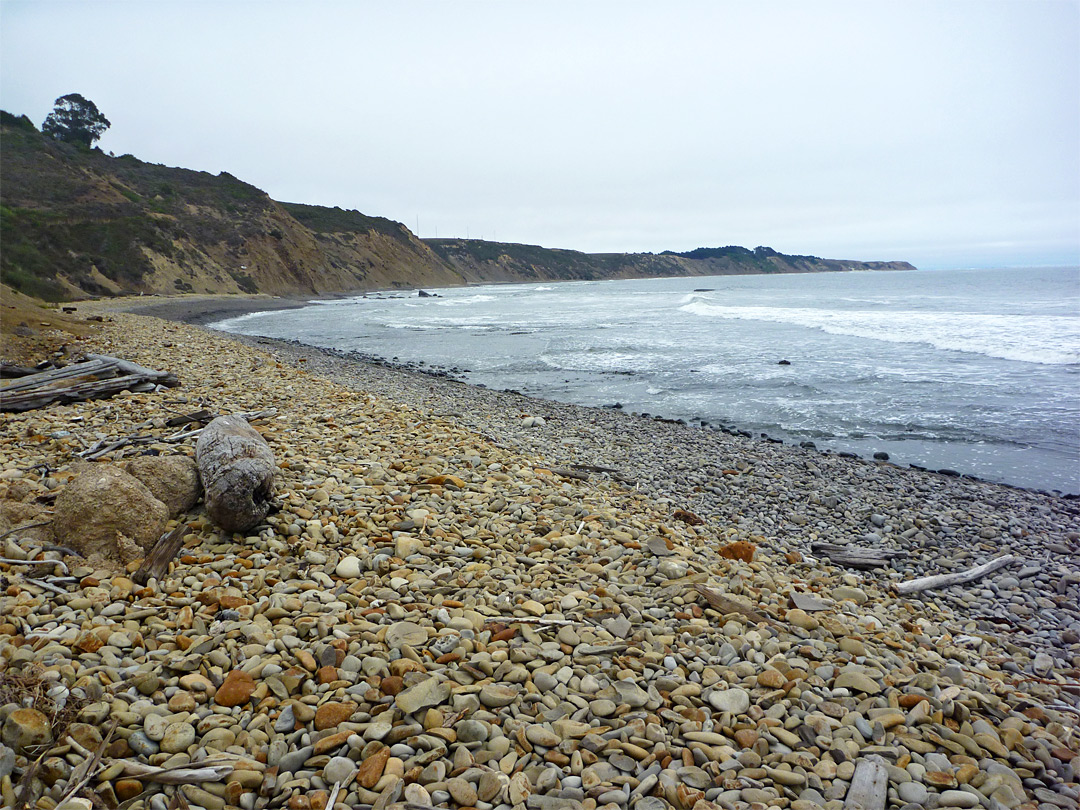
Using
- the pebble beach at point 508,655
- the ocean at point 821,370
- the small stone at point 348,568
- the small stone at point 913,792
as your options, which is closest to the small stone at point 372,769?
the pebble beach at point 508,655

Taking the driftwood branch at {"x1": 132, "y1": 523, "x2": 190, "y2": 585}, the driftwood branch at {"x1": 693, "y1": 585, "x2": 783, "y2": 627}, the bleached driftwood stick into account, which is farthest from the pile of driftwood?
the bleached driftwood stick

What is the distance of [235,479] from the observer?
4277 millimetres

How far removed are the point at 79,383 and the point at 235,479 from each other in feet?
18.2

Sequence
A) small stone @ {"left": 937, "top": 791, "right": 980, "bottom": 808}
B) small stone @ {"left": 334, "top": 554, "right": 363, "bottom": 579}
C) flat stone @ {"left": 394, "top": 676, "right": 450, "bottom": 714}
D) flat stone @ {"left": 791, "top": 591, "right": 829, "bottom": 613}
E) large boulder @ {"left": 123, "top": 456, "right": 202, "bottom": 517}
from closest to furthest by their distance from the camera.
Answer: small stone @ {"left": 937, "top": 791, "right": 980, "bottom": 808} → flat stone @ {"left": 394, "top": 676, "right": 450, "bottom": 714} → small stone @ {"left": 334, "top": 554, "right": 363, "bottom": 579} → flat stone @ {"left": 791, "top": 591, "right": 829, "bottom": 613} → large boulder @ {"left": 123, "top": 456, "right": 202, "bottom": 517}

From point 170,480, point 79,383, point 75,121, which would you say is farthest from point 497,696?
point 75,121

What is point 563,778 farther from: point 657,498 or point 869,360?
point 869,360

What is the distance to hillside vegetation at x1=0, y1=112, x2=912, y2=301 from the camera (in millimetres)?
38000

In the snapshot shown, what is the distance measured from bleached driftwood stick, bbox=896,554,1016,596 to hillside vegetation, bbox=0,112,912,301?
33.0 m

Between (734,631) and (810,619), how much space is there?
651 mm

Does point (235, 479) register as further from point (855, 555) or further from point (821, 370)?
point (821, 370)

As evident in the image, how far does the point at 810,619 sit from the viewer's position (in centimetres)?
397

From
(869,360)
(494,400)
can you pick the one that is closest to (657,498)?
(494,400)

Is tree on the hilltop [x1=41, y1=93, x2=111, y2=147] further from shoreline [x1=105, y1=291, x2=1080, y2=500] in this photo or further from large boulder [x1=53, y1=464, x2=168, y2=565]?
large boulder [x1=53, y1=464, x2=168, y2=565]

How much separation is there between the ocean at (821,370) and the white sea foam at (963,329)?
0.27 feet
